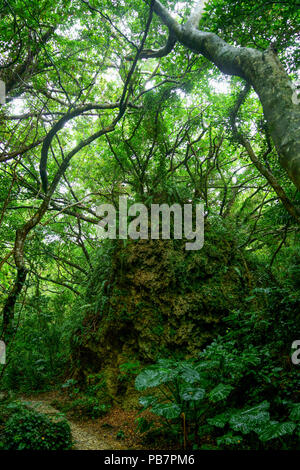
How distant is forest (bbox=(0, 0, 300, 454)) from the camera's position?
295 cm

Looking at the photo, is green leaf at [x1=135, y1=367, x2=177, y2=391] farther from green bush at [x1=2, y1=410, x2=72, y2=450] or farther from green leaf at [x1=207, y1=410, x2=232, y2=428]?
green bush at [x1=2, y1=410, x2=72, y2=450]

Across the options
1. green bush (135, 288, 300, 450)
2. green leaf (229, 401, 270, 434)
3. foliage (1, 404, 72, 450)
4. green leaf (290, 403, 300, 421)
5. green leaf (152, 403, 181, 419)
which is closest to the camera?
green leaf (290, 403, 300, 421)

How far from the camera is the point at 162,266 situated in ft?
18.0

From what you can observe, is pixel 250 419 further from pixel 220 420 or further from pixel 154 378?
pixel 154 378

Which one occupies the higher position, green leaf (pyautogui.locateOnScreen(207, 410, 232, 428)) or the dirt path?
green leaf (pyautogui.locateOnScreen(207, 410, 232, 428))

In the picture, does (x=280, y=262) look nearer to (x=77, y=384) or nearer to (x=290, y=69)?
(x=290, y=69)

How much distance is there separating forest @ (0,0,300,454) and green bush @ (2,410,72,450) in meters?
0.02

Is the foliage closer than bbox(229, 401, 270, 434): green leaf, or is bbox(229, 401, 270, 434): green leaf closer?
bbox(229, 401, 270, 434): green leaf

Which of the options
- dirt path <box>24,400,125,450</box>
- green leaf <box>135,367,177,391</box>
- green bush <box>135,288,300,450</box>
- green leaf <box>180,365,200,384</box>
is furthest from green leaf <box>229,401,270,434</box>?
dirt path <box>24,400,125,450</box>

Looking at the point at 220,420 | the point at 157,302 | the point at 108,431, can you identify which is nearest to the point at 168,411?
the point at 220,420

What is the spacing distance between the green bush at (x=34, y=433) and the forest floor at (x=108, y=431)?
0.24 meters

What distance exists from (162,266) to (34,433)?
3.37 metres

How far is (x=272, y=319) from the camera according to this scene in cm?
386

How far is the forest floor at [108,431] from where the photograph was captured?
3465 mm
